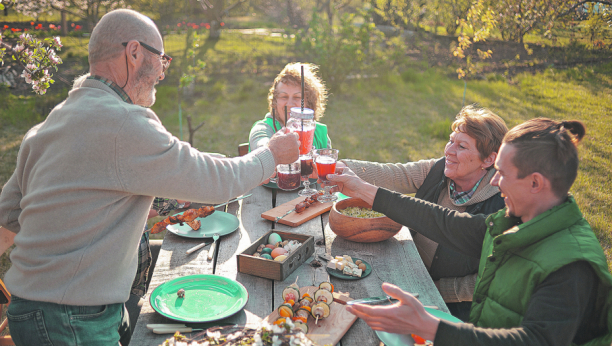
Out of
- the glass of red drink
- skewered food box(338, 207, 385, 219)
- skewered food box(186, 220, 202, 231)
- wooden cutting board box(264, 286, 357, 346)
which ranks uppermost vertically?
the glass of red drink

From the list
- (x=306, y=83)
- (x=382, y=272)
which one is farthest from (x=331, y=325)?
(x=306, y=83)

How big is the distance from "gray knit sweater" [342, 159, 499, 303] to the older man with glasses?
4.90 feet

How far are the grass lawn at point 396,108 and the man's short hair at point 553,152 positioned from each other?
10.1 feet

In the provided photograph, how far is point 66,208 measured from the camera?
1.70 m

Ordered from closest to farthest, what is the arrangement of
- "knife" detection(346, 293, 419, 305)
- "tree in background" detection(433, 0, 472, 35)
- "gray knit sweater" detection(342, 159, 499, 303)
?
1. "knife" detection(346, 293, 419, 305)
2. "gray knit sweater" detection(342, 159, 499, 303)
3. "tree in background" detection(433, 0, 472, 35)

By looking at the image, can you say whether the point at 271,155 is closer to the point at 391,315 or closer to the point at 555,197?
the point at 391,315

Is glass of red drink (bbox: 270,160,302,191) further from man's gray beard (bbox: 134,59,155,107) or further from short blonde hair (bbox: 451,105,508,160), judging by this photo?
short blonde hair (bbox: 451,105,508,160)

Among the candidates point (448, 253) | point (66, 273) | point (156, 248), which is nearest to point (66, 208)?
point (66, 273)

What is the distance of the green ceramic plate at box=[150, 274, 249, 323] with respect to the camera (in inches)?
71.6

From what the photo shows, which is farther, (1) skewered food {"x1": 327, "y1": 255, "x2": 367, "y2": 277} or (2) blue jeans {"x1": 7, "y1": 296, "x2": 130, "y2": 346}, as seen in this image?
(1) skewered food {"x1": 327, "y1": 255, "x2": 367, "y2": 277}

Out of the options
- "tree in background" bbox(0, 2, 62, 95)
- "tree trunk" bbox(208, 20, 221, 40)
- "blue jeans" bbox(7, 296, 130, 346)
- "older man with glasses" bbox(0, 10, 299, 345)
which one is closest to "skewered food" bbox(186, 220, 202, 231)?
"older man with glasses" bbox(0, 10, 299, 345)

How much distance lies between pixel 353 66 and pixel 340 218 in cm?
829

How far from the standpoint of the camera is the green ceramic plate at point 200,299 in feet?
5.97

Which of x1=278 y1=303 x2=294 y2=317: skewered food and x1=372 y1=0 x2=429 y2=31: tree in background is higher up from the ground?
x1=372 y1=0 x2=429 y2=31: tree in background
